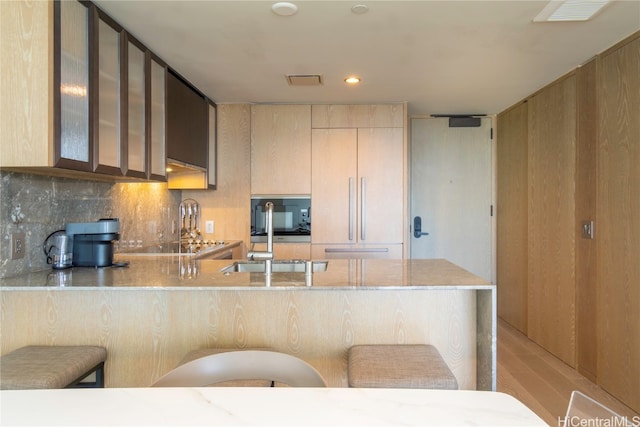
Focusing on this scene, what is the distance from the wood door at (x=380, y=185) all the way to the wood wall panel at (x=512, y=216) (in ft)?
3.85

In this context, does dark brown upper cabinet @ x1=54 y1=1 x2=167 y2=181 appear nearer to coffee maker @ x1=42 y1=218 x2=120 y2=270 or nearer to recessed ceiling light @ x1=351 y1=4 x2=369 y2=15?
coffee maker @ x1=42 y1=218 x2=120 y2=270

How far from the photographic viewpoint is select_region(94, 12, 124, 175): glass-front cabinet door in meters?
2.08

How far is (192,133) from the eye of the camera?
3.37 metres

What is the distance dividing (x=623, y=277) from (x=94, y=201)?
335 cm

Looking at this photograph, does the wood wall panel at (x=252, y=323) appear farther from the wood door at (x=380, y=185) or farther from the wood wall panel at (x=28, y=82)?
the wood door at (x=380, y=185)

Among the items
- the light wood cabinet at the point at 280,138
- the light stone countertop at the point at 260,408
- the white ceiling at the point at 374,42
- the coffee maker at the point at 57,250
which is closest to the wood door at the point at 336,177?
the light wood cabinet at the point at 280,138

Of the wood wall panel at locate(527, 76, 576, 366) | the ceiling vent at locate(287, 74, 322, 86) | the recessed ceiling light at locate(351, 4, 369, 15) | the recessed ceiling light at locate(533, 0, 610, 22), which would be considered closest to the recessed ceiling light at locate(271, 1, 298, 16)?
the recessed ceiling light at locate(351, 4, 369, 15)

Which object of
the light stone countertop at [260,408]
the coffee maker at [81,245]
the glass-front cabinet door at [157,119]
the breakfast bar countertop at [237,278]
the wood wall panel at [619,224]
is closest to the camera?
the light stone countertop at [260,408]

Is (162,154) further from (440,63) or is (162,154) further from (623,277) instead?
(623,277)

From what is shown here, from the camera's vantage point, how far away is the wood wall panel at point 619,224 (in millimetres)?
2355

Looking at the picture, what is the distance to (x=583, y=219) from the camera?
2.90 metres

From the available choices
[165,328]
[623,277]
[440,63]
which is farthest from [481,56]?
[165,328]

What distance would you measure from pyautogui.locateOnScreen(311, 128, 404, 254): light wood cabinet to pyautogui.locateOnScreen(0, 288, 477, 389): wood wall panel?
2.07 m

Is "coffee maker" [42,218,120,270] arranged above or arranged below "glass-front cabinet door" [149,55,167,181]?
below
